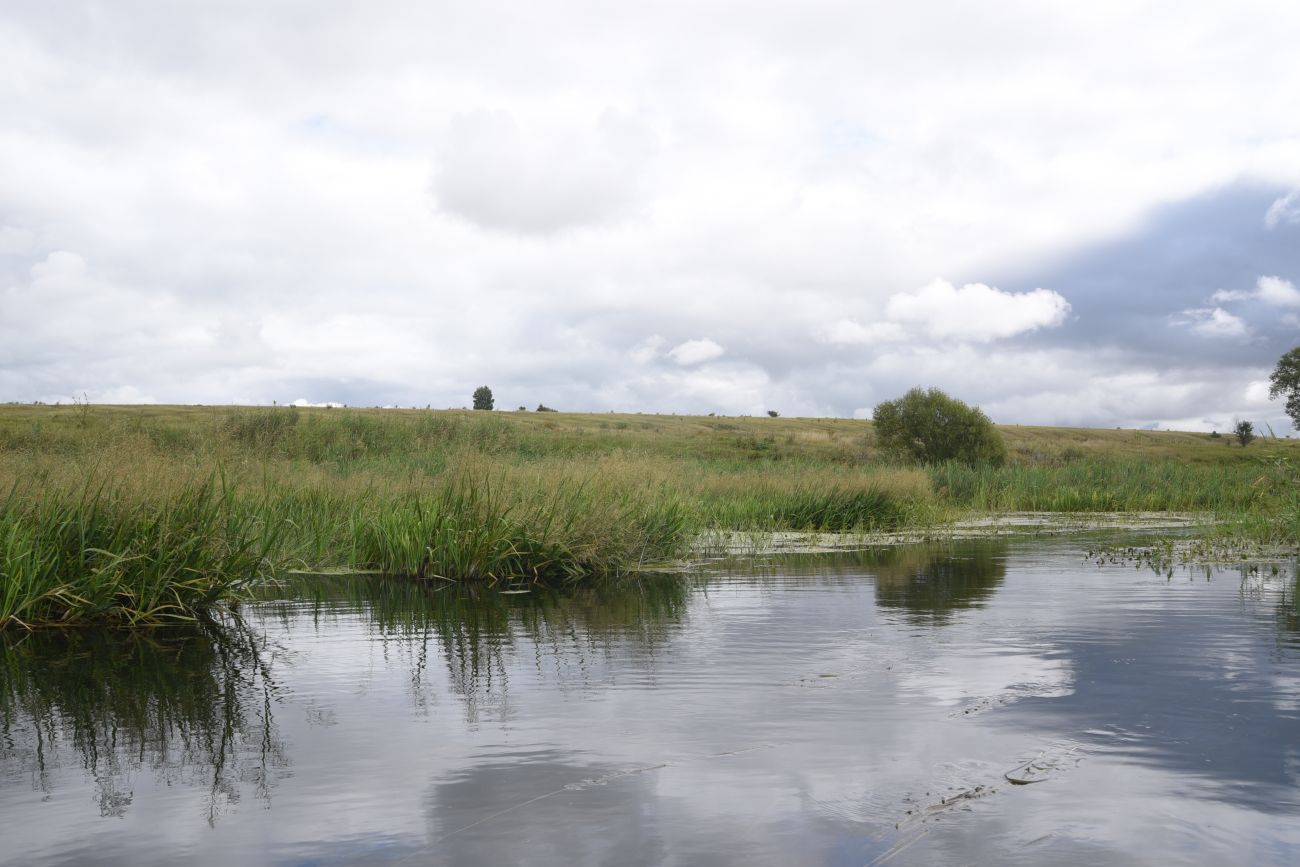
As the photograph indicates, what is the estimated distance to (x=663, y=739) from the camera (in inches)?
198

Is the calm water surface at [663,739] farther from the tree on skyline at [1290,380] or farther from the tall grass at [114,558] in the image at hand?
the tree on skyline at [1290,380]

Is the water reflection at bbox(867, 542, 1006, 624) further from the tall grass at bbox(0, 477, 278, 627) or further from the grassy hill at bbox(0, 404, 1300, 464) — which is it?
the tall grass at bbox(0, 477, 278, 627)

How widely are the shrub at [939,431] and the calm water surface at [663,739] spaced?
35728mm

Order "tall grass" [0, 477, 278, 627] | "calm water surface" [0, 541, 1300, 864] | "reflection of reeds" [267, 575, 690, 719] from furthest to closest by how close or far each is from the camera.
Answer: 1. "tall grass" [0, 477, 278, 627]
2. "reflection of reeds" [267, 575, 690, 719]
3. "calm water surface" [0, 541, 1300, 864]

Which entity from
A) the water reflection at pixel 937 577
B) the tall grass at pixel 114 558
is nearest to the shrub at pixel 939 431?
the water reflection at pixel 937 577

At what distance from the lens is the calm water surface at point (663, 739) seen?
146 inches

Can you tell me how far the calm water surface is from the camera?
3.71 m

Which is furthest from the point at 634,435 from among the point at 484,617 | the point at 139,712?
the point at 139,712

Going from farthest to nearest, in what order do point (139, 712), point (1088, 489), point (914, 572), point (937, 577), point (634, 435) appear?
point (634, 435) < point (1088, 489) < point (914, 572) < point (937, 577) < point (139, 712)

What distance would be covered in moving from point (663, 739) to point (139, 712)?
2927 mm

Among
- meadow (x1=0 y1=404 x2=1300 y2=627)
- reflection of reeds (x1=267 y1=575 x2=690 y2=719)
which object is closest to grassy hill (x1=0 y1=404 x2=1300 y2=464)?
meadow (x1=0 y1=404 x2=1300 y2=627)

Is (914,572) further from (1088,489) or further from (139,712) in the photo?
(1088,489)

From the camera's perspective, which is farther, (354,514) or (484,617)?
(354,514)

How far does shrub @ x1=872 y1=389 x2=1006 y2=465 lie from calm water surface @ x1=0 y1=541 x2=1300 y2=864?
A: 117 feet
